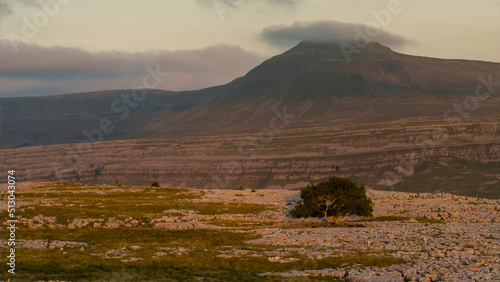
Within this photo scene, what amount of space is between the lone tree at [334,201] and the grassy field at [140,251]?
5.34m

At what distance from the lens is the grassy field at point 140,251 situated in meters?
31.0

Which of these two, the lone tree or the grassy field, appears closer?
the grassy field

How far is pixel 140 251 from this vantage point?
125 ft

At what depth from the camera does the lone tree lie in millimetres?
60219

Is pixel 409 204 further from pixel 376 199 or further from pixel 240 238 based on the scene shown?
pixel 240 238

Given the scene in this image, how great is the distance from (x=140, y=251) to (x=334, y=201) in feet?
97.5

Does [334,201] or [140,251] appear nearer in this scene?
[140,251]

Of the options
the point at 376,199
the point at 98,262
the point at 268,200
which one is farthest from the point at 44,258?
the point at 376,199

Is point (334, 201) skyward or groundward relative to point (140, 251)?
skyward

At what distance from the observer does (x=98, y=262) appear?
3353 cm

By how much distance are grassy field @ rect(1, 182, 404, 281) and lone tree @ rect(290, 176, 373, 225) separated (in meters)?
5.34

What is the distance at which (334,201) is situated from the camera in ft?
202

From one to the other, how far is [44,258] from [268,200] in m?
53.8

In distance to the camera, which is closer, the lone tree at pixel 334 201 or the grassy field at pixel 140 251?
the grassy field at pixel 140 251
